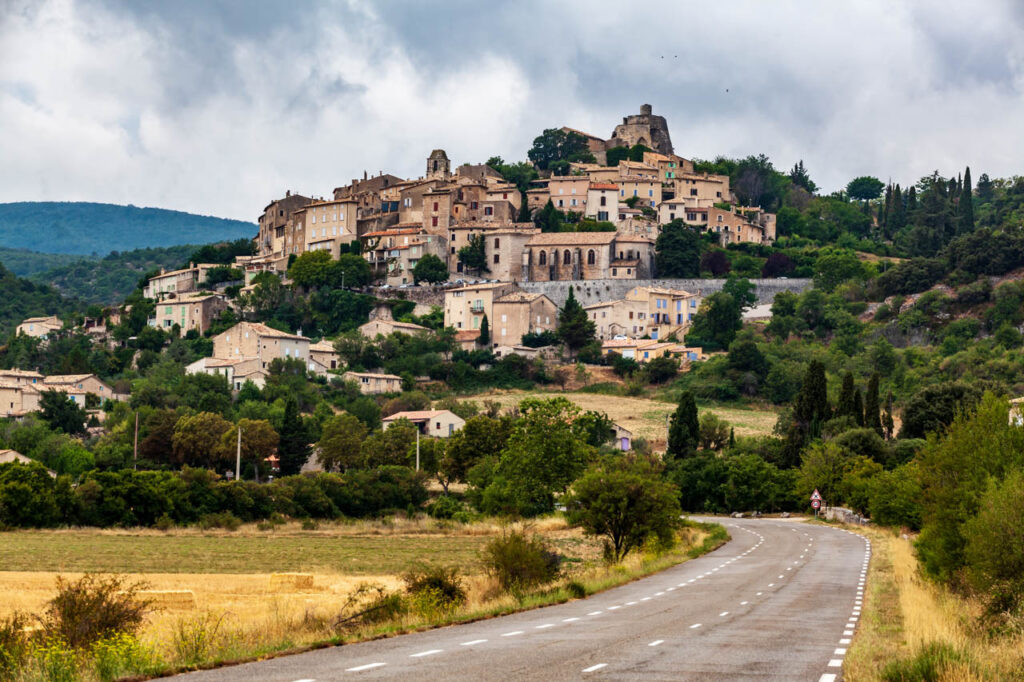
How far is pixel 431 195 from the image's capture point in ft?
410

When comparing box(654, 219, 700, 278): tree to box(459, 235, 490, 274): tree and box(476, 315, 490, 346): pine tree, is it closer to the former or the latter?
box(459, 235, 490, 274): tree

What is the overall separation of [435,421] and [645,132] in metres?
79.5

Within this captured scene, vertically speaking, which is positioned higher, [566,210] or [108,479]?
[566,210]

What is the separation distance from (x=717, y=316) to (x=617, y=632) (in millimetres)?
92001

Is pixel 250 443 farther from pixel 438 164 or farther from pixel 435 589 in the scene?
pixel 438 164

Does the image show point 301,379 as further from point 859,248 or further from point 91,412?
point 859,248

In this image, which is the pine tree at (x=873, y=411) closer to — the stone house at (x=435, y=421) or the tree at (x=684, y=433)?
the tree at (x=684, y=433)

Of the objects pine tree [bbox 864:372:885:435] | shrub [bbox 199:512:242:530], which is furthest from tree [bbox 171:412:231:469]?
pine tree [bbox 864:372:885:435]

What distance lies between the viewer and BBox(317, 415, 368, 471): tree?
75188mm

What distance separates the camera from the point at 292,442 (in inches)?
3039

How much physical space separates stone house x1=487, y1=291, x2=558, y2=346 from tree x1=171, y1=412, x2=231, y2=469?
3590cm

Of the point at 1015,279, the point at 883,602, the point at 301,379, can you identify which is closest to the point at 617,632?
the point at 883,602

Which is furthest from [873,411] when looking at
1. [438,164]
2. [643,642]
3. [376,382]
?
[438,164]

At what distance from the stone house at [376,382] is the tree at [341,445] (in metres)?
21.7
